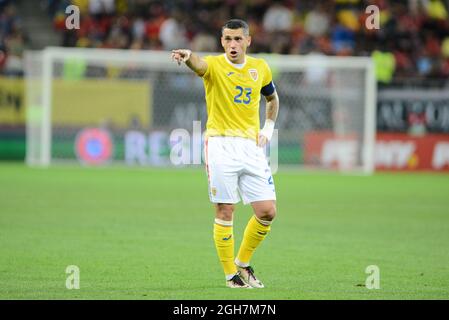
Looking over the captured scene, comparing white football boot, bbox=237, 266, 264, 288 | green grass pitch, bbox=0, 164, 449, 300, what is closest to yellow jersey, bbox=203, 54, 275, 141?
white football boot, bbox=237, 266, 264, 288

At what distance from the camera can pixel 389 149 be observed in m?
24.8

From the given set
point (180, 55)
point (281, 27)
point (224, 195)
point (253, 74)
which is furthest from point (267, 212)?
point (281, 27)

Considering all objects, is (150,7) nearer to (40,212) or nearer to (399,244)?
(40,212)

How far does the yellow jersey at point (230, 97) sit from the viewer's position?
8.30 m

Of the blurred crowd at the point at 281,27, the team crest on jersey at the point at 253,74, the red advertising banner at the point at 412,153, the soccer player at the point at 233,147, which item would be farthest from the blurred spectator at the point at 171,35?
the soccer player at the point at 233,147

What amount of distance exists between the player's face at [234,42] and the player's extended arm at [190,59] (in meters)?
0.25

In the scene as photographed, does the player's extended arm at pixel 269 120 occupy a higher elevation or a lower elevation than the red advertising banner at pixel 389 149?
higher

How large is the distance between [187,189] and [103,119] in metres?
5.77

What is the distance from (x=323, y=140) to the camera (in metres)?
24.4

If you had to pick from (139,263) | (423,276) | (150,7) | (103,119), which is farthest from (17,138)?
(423,276)

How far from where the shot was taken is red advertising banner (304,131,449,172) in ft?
79.9

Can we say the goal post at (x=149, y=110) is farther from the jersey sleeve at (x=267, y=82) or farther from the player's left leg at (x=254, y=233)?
the player's left leg at (x=254, y=233)

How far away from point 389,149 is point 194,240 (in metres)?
14.0
